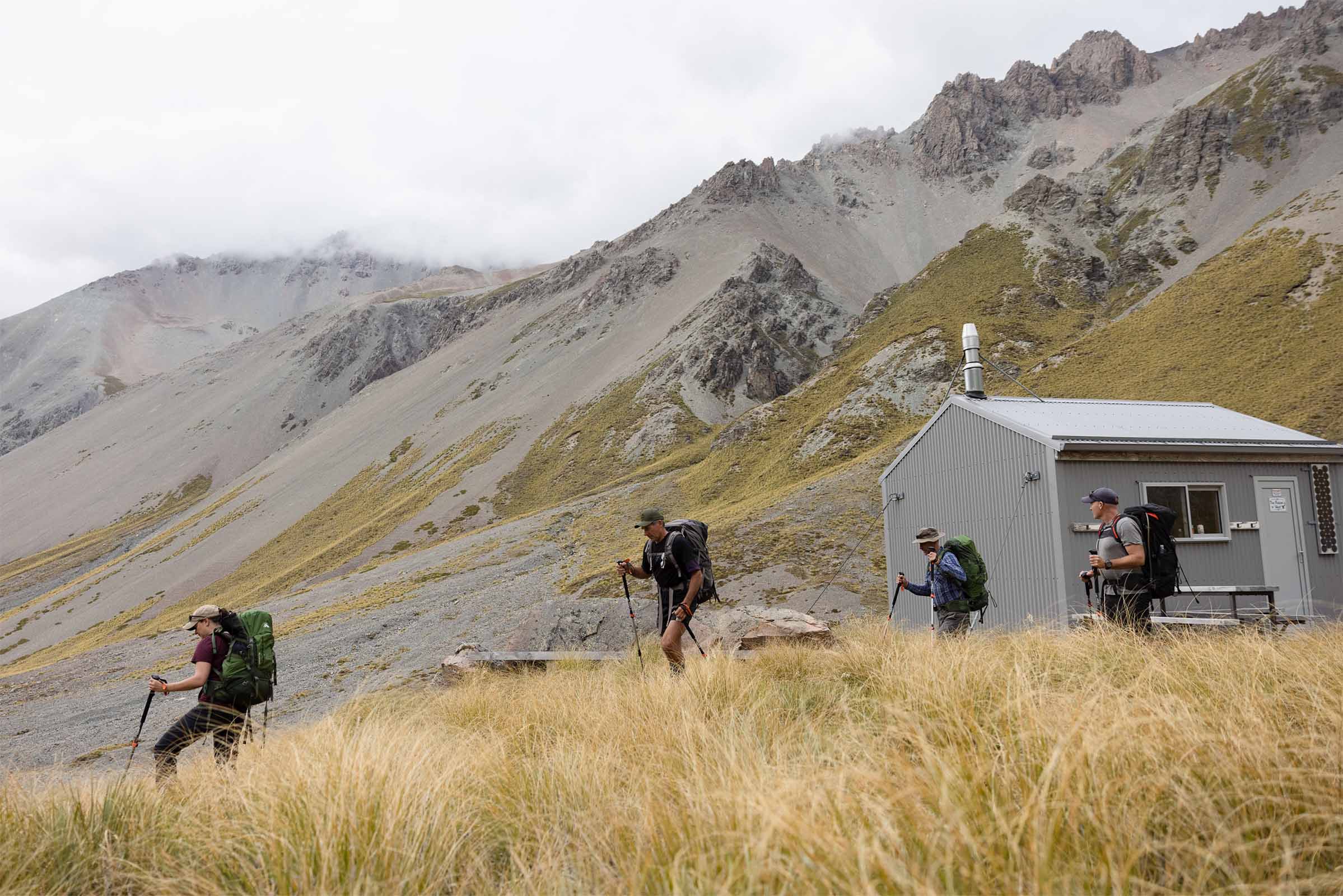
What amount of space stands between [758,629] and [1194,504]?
972cm

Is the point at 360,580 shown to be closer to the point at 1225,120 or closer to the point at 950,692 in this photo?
the point at 950,692

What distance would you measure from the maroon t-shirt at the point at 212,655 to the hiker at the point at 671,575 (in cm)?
347

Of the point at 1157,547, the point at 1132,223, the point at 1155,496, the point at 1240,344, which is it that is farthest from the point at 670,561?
the point at 1132,223

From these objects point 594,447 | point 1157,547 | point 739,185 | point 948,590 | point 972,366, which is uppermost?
point 739,185

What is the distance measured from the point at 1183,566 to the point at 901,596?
7.69 meters

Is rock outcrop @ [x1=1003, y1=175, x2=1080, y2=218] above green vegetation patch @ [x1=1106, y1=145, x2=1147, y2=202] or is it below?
below

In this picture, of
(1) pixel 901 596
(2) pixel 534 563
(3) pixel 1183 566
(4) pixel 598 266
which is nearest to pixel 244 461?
(4) pixel 598 266

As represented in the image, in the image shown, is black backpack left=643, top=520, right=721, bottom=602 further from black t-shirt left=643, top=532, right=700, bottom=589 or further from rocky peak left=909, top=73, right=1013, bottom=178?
rocky peak left=909, top=73, right=1013, bottom=178

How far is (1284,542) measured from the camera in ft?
50.5

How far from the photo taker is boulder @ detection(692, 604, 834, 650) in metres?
11.1

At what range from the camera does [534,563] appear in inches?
1467

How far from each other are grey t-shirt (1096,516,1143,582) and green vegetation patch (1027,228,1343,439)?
29748mm

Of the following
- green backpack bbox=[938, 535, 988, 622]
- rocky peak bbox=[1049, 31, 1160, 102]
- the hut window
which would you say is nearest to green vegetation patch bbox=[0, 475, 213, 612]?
the hut window

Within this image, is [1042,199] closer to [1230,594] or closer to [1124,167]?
[1124,167]
